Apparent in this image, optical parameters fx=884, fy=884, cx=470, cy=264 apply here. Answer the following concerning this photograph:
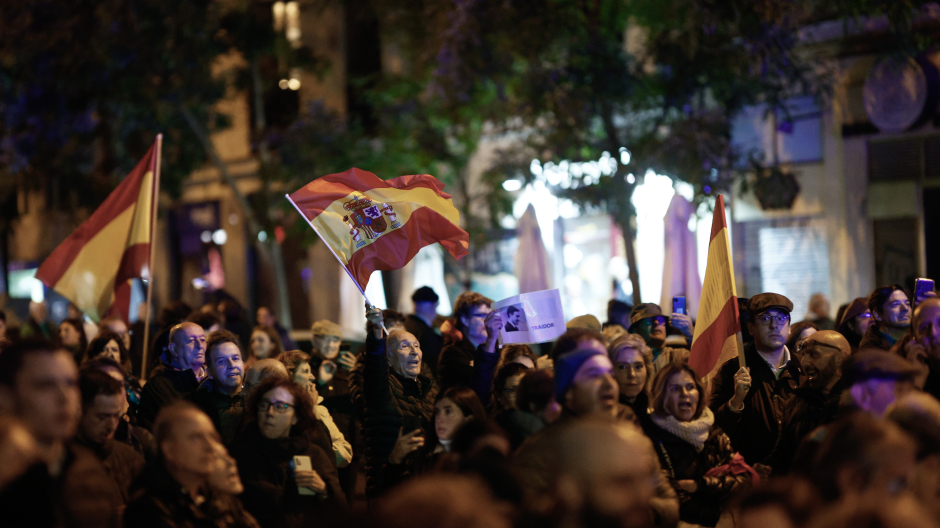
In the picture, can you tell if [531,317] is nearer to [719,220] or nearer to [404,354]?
[404,354]

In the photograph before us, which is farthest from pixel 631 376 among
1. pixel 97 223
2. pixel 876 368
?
pixel 97 223

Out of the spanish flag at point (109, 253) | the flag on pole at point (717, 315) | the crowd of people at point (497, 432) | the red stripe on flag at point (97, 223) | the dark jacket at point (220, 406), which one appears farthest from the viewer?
the red stripe on flag at point (97, 223)

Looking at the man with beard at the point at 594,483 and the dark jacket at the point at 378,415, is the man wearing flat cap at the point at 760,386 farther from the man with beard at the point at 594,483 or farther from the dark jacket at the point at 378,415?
the man with beard at the point at 594,483

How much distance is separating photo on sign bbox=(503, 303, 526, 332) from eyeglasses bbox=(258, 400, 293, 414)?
2095 millimetres

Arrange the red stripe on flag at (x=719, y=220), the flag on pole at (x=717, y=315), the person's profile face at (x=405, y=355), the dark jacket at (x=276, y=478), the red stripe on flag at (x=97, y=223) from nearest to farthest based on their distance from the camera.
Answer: the dark jacket at (x=276, y=478) → the person's profile face at (x=405, y=355) → the flag on pole at (x=717, y=315) → the red stripe on flag at (x=719, y=220) → the red stripe on flag at (x=97, y=223)

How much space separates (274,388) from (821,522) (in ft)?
10.1

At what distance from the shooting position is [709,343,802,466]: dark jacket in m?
5.93

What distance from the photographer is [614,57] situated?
13.5 m

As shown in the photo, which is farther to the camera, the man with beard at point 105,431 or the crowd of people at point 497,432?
the man with beard at point 105,431

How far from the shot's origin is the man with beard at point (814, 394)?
17.3 ft

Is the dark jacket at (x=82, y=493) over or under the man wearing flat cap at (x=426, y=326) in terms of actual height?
under

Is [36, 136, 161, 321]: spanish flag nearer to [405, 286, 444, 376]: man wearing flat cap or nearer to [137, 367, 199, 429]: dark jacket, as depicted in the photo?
[137, 367, 199, 429]: dark jacket

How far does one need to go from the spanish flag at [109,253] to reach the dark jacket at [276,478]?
4481 mm

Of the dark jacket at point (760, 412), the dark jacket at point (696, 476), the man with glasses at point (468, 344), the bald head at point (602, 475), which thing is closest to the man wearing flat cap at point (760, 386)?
the dark jacket at point (760, 412)
